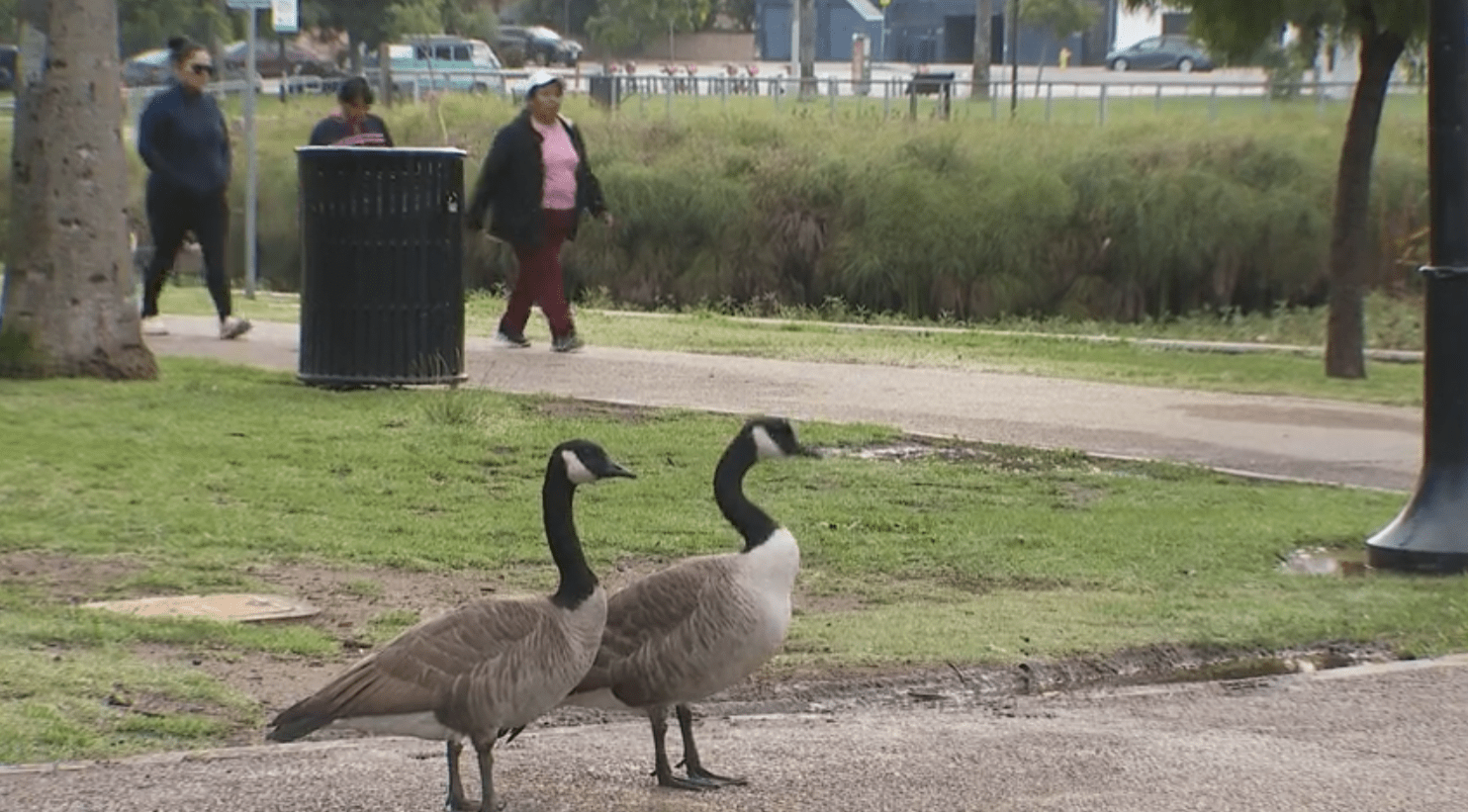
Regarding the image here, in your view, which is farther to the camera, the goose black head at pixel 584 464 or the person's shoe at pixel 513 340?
the person's shoe at pixel 513 340

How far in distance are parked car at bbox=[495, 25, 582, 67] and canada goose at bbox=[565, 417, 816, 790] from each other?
61422 mm

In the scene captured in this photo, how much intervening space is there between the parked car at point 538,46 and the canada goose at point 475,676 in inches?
2432

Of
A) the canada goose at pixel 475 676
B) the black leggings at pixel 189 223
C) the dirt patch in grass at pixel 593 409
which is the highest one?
the black leggings at pixel 189 223

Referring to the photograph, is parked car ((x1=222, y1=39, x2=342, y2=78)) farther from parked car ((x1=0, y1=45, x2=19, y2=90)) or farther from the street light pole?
the street light pole

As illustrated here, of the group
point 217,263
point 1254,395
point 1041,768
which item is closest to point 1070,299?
point 1254,395

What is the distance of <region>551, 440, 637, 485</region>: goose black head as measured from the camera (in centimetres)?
624

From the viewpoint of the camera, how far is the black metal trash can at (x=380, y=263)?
13.6 metres

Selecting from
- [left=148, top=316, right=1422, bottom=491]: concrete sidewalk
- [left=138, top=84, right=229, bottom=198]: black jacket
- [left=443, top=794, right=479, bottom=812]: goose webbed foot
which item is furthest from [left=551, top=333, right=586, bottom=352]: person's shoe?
[left=443, top=794, right=479, bottom=812]: goose webbed foot

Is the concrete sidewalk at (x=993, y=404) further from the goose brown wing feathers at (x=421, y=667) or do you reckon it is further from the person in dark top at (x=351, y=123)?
the goose brown wing feathers at (x=421, y=667)

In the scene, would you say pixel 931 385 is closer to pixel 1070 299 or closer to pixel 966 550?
pixel 966 550

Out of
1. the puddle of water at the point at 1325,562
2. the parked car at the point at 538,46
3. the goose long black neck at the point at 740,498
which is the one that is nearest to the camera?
the goose long black neck at the point at 740,498

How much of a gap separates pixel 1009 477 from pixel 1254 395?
4311mm

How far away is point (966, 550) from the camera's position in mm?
9961

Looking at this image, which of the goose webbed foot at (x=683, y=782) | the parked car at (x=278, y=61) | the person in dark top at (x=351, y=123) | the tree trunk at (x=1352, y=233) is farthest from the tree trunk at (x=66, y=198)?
the parked car at (x=278, y=61)
